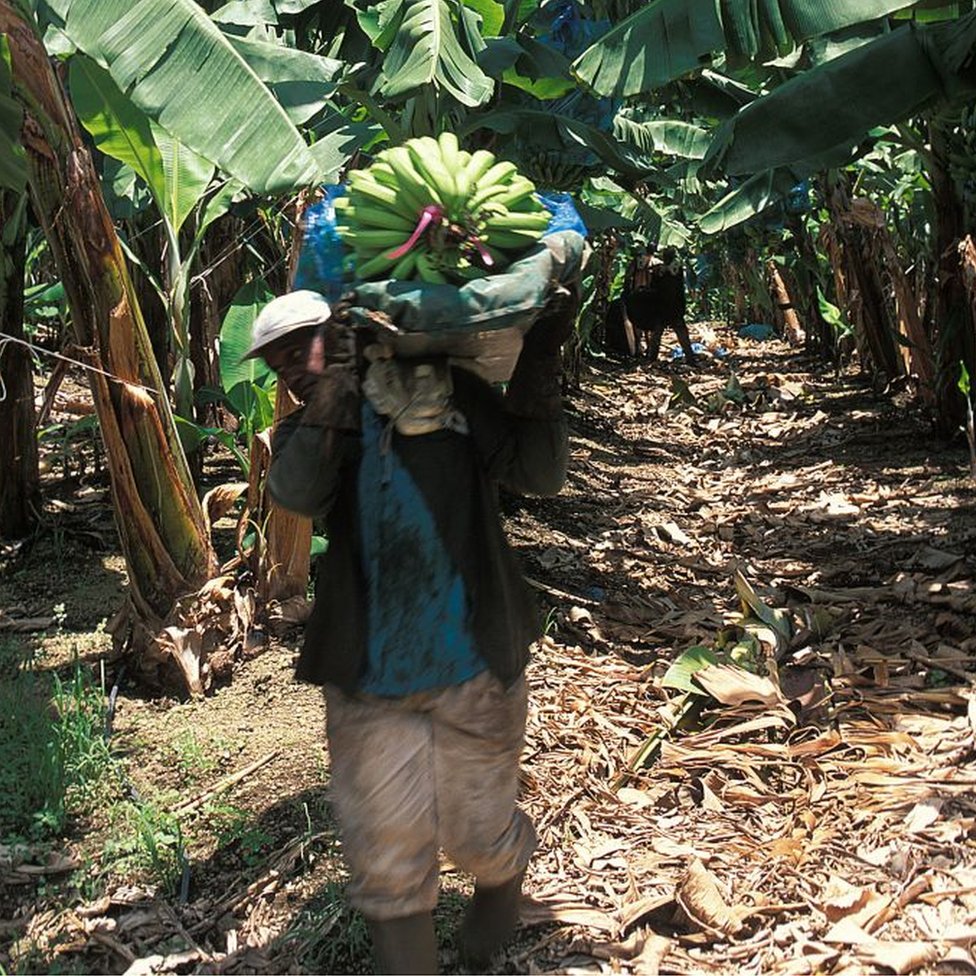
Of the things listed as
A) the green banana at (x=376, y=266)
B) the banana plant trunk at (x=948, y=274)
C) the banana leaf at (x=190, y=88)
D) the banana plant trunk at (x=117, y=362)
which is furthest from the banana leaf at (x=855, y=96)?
the green banana at (x=376, y=266)

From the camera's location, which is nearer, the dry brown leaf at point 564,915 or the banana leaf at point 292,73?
the dry brown leaf at point 564,915

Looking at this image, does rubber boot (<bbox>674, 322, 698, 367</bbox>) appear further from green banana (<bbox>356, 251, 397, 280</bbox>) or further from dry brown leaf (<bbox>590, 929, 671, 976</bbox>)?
green banana (<bbox>356, 251, 397, 280</bbox>)

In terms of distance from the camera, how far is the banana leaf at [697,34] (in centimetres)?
512

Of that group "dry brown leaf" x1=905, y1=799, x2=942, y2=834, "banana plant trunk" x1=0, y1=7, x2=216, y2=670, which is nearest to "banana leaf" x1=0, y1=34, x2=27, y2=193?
"banana plant trunk" x1=0, y1=7, x2=216, y2=670

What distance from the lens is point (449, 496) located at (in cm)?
256

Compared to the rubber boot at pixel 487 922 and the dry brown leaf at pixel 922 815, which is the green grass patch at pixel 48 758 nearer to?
the rubber boot at pixel 487 922

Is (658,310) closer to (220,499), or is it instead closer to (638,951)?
(220,499)

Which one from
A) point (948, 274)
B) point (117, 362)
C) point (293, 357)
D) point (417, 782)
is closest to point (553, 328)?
point (293, 357)

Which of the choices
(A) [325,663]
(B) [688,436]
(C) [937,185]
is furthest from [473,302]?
(B) [688,436]

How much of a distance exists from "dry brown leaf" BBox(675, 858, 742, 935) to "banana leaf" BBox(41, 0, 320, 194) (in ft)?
8.18

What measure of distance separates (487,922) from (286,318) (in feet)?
4.98

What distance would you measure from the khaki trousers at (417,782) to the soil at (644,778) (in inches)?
25.1

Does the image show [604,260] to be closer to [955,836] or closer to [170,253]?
[170,253]

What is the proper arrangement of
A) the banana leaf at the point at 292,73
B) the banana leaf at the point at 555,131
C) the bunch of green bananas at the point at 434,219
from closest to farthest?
1. the bunch of green bananas at the point at 434,219
2. the banana leaf at the point at 292,73
3. the banana leaf at the point at 555,131
